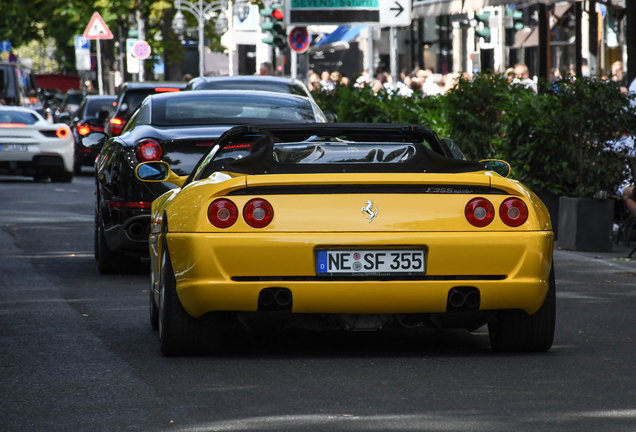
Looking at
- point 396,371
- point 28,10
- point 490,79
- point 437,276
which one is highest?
point 28,10

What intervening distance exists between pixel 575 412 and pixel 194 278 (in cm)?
191

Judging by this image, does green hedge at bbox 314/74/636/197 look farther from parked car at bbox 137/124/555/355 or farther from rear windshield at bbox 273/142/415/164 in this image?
parked car at bbox 137/124/555/355

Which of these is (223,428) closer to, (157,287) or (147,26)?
(157,287)

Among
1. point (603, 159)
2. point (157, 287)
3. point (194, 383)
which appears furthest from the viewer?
point (603, 159)

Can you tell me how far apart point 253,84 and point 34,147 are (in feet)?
23.6

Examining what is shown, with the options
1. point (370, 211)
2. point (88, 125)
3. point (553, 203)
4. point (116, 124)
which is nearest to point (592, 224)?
point (553, 203)

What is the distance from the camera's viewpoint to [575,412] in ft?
17.2

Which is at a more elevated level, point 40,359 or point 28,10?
point 28,10

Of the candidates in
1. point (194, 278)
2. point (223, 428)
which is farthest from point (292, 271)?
point (223, 428)

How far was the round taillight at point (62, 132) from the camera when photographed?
23.7 metres

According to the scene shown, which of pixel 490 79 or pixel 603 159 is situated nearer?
pixel 603 159

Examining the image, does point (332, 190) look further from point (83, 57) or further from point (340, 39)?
point (83, 57)

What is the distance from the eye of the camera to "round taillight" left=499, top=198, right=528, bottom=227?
629 centimetres

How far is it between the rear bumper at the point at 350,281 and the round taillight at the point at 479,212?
61 mm
